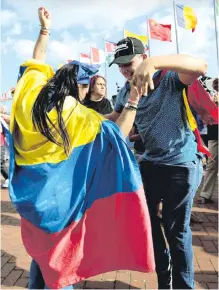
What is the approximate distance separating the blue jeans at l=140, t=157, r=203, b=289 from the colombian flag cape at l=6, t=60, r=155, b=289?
515mm

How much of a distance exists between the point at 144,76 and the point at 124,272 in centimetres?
212

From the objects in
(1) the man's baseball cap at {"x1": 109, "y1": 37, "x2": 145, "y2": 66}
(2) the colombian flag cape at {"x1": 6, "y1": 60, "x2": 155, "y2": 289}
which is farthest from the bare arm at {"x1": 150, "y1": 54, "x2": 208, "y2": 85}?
(1) the man's baseball cap at {"x1": 109, "y1": 37, "x2": 145, "y2": 66}

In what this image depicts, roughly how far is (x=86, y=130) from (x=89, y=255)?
25.8 inches

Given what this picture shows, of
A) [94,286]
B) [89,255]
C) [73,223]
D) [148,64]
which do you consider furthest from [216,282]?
[148,64]

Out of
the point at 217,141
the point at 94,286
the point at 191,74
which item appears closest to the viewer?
the point at 191,74

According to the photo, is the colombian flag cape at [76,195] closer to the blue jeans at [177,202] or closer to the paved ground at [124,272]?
the blue jeans at [177,202]

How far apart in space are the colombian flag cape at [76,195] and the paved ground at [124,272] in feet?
3.81

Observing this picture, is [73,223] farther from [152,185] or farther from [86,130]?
[152,185]

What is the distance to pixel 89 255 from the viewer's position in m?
1.75

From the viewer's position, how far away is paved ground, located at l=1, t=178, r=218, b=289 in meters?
2.79

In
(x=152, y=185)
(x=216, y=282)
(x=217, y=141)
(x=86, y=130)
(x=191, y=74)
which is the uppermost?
(x=191, y=74)

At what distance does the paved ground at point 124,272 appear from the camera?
9.17ft

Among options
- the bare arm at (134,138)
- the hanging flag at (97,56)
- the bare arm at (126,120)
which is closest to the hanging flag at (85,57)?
the hanging flag at (97,56)

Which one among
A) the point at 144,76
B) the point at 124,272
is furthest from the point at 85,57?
the point at 144,76
